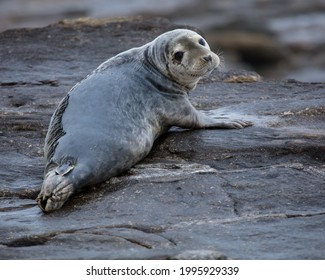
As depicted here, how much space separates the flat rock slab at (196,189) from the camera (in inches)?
325

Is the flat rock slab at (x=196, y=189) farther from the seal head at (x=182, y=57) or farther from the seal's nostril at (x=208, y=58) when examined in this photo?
the seal's nostril at (x=208, y=58)

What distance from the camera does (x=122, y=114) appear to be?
32.7 ft

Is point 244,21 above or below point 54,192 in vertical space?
below

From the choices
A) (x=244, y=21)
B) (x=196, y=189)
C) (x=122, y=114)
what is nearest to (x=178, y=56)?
(x=122, y=114)

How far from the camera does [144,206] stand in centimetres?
902

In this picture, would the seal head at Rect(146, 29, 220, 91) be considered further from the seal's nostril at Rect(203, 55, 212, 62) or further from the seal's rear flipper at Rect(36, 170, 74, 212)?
the seal's rear flipper at Rect(36, 170, 74, 212)

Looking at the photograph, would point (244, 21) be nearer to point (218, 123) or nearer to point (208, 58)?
point (218, 123)

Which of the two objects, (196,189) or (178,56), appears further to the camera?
(178,56)

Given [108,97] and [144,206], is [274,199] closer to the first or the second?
[144,206]

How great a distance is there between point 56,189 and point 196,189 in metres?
1.07

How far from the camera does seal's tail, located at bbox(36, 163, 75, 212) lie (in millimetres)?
9164

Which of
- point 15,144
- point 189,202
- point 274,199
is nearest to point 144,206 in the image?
point 189,202

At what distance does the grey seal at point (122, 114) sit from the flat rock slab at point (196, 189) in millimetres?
127

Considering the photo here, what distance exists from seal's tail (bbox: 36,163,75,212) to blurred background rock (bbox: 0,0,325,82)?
12.9m
